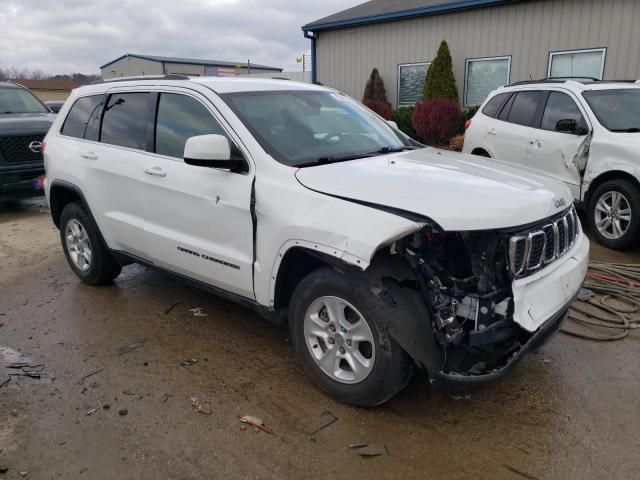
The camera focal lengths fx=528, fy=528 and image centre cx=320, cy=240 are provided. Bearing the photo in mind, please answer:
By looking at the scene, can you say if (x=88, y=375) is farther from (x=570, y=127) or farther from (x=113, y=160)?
(x=570, y=127)

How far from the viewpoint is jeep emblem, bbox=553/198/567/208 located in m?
3.00

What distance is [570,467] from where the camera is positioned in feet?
8.55

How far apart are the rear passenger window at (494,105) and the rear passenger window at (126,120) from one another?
5307 mm

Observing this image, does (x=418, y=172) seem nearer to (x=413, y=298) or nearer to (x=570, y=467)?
(x=413, y=298)

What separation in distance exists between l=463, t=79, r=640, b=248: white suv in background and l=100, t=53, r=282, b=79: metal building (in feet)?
104

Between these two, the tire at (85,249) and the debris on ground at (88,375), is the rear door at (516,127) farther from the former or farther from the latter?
the debris on ground at (88,375)

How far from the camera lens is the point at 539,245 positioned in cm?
282

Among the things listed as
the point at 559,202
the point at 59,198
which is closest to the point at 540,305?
the point at 559,202

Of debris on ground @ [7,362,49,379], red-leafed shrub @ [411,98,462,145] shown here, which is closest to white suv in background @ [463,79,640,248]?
red-leafed shrub @ [411,98,462,145]

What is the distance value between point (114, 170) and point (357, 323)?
8.42 feet

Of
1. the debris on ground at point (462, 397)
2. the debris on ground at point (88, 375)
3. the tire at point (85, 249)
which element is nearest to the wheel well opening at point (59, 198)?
the tire at point (85, 249)

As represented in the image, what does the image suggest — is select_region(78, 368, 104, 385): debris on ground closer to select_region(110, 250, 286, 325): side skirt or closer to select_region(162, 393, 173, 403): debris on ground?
select_region(162, 393, 173, 403): debris on ground

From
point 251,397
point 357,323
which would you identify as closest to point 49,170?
point 251,397

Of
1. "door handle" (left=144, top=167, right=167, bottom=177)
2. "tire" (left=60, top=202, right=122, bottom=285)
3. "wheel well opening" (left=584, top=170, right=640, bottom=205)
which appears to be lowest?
"tire" (left=60, top=202, right=122, bottom=285)
